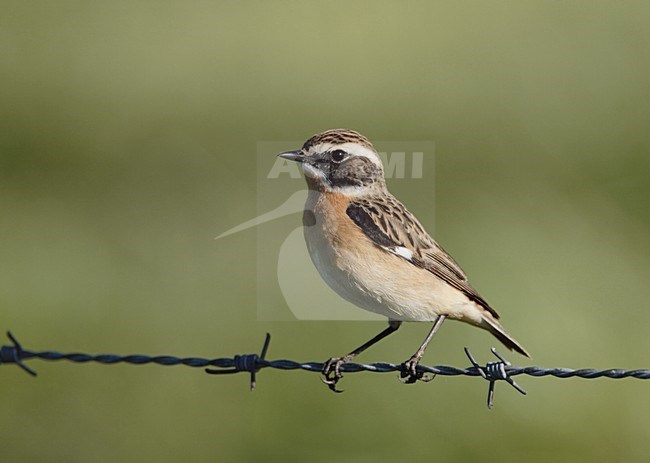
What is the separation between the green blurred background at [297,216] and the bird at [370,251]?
3324mm

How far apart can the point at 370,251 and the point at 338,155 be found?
72cm

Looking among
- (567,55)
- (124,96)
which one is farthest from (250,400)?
(567,55)

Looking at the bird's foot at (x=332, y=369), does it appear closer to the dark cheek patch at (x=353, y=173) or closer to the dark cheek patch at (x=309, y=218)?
the dark cheek patch at (x=309, y=218)

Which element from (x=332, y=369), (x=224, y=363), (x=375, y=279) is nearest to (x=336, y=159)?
(x=375, y=279)

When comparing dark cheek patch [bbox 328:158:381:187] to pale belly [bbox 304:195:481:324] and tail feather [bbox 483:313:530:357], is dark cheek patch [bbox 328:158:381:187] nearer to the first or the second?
pale belly [bbox 304:195:481:324]

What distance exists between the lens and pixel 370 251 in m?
6.86

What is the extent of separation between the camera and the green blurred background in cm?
1066

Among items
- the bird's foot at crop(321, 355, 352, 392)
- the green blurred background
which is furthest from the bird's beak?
the green blurred background

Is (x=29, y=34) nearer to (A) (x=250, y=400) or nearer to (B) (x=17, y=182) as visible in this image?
(B) (x=17, y=182)

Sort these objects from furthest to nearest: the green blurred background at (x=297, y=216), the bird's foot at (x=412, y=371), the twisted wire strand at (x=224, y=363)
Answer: the green blurred background at (x=297, y=216), the bird's foot at (x=412, y=371), the twisted wire strand at (x=224, y=363)

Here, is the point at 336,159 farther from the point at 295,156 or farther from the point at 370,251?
the point at 370,251

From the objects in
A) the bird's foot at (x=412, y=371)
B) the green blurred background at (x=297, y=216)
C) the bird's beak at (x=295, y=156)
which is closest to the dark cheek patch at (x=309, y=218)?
the bird's beak at (x=295, y=156)

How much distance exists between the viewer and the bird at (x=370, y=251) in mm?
6812

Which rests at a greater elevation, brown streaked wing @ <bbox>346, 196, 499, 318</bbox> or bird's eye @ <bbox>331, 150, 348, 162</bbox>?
bird's eye @ <bbox>331, 150, 348, 162</bbox>
